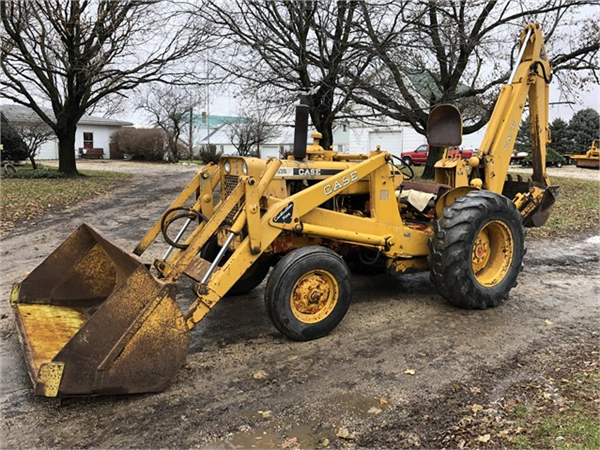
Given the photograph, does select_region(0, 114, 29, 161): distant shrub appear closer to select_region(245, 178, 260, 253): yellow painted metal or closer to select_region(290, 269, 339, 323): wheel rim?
select_region(245, 178, 260, 253): yellow painted metal

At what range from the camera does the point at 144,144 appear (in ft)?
124

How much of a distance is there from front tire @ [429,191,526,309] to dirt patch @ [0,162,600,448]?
243mm

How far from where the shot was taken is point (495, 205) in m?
5.39

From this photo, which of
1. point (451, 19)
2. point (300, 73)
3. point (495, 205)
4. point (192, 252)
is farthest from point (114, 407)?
point (451, 19)

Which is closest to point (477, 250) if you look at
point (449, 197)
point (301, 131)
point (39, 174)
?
point (449, 197)

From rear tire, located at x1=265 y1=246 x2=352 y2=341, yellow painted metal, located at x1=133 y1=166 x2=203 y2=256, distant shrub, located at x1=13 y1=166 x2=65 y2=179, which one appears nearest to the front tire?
rear tire, located at x1=265 y1=246 x2=352 y2=341

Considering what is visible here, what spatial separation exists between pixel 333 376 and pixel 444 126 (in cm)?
361

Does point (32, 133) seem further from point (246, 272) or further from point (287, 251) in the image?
point (287, 251)

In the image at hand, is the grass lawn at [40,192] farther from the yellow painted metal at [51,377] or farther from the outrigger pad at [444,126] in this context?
the outrigger pad at [444,126]

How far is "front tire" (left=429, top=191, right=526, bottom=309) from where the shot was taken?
5.13 metres

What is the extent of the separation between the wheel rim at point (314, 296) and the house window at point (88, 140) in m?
44.9

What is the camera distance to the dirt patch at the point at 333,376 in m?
3.22

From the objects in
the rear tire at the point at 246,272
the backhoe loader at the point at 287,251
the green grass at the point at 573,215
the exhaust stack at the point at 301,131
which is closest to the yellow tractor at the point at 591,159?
the green grass at the point at 573,215

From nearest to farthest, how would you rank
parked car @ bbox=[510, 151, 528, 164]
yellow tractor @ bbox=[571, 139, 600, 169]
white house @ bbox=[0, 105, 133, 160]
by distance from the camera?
yellow tractor @ bbox=[571, 139, 600, 169]
parked car @ bbox=[510, 151, 528, 164]
white house @ bbox=[0, 105, 133, 160]
